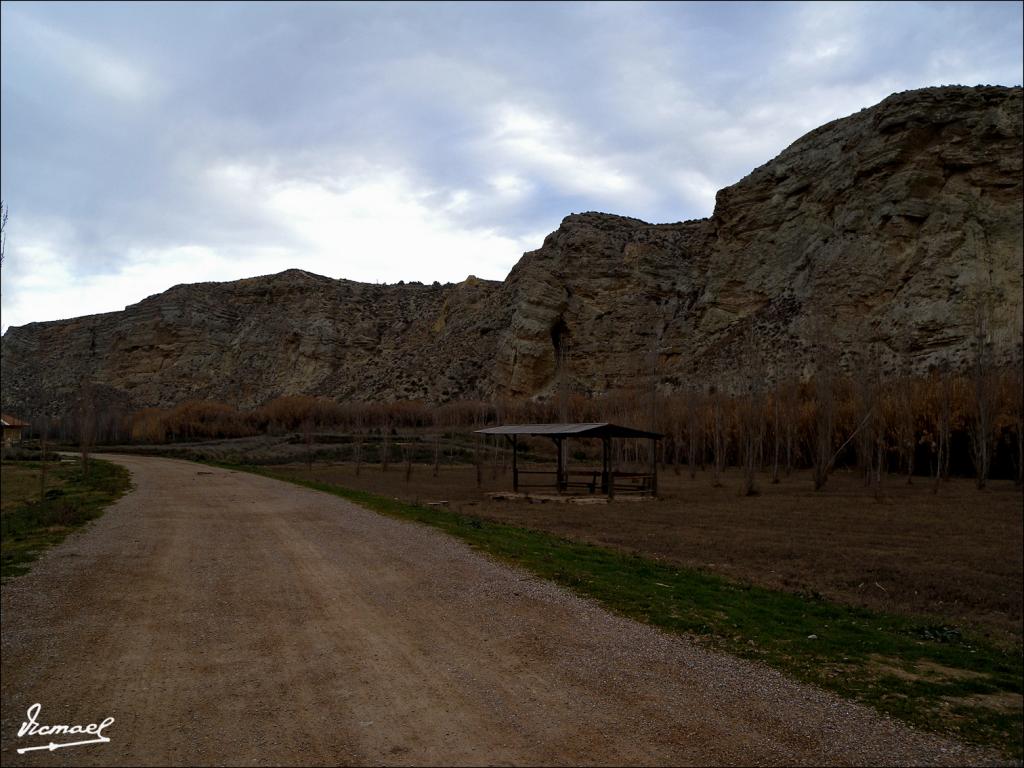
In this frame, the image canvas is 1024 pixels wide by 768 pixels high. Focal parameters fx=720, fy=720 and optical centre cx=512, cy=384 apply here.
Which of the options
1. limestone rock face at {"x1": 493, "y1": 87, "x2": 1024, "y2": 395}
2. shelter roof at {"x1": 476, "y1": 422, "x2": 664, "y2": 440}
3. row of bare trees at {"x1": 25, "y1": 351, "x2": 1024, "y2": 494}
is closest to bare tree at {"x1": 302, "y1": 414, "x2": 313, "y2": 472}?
row of bare trees at {"x1": 25, "y1": 351, "x2": 1024, "y2": 494}

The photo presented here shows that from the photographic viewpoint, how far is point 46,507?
15.5m

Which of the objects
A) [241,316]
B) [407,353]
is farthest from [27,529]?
[241,316]

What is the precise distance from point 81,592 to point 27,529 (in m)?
6.14

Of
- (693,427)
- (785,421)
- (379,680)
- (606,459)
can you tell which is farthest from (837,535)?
(693,427)

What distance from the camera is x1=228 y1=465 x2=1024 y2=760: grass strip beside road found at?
5200 millimetres

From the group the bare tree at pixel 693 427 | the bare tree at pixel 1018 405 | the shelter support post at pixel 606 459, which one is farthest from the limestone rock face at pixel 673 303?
the shelter support post at pixel 606 459

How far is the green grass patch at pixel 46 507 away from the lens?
10.1 m

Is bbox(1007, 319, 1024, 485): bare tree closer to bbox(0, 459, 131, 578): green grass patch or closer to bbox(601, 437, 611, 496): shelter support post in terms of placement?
bbox(601, 437, 611, 496): shelter support post

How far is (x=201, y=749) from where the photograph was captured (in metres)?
3.96

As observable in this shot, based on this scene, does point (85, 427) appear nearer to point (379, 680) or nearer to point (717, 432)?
point (717, 432)

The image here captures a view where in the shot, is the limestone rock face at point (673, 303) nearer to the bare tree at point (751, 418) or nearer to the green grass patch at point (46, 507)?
the bare tree at point (751, 418)

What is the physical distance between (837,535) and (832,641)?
35.2ft

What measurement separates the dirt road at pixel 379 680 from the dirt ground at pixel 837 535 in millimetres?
5350

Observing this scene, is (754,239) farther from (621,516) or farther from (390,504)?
(390,504)
